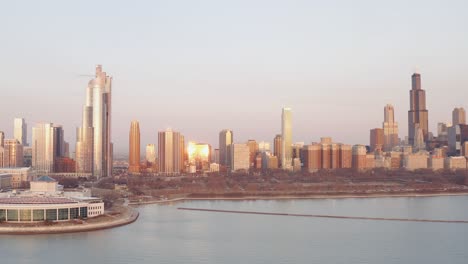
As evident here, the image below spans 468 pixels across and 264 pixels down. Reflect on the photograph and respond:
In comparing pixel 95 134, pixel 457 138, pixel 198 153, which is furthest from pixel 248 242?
pixel 457 138

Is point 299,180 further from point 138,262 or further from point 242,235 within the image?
point 138,262

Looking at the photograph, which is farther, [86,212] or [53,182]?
[53,182]

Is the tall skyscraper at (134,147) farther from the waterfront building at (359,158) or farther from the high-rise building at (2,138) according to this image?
the waterfront building at (359,158)

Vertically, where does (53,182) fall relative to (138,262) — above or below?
above

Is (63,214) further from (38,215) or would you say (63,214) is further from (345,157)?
(345,157)

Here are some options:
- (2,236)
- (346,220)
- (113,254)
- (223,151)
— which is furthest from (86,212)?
(223,151)

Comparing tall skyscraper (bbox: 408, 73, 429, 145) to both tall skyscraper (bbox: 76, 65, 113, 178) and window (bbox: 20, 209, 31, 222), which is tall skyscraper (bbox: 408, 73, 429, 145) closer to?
tall skyscraper (bbox: 76, 65, 113, 178)

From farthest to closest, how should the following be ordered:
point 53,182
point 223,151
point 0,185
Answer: point 223,151 → point 0,185 → point 53,182
